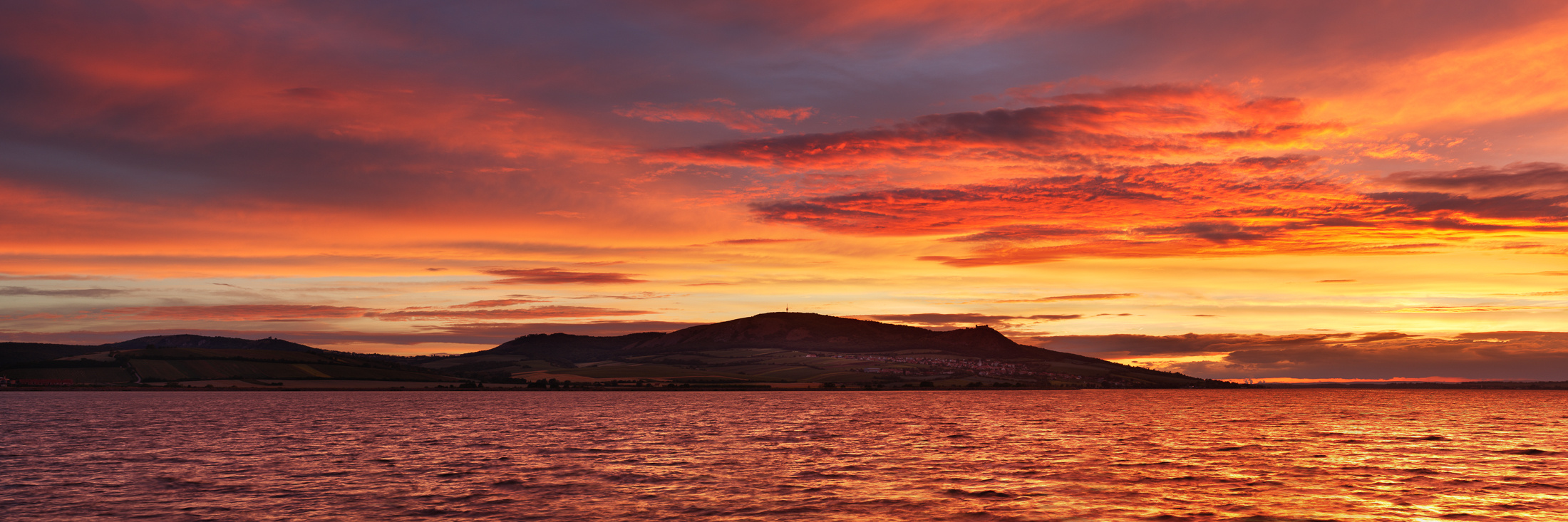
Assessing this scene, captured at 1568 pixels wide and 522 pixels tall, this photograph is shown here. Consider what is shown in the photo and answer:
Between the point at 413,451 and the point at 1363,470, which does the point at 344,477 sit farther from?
the point at 1363,470

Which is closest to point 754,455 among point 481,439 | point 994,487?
point 994,487

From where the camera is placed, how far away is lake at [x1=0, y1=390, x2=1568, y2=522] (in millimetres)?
44219

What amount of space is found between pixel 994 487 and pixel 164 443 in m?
75.8

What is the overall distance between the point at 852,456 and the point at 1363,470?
110 feet

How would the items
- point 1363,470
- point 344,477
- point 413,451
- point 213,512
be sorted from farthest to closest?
point 413,451, point 1363,470, point 344,477, point 213,512

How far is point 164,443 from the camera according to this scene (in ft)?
291

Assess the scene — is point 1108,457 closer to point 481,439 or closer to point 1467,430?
point 481,439

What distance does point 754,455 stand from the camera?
74875 mm

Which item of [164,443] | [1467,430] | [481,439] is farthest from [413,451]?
[1467,430]

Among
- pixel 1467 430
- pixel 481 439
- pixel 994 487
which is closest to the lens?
pixel 994 487

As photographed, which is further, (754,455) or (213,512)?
(754,455)

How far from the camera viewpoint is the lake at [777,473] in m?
44.2

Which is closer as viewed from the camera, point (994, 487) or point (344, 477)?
point (994, 487)

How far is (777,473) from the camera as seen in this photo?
6125 cm
